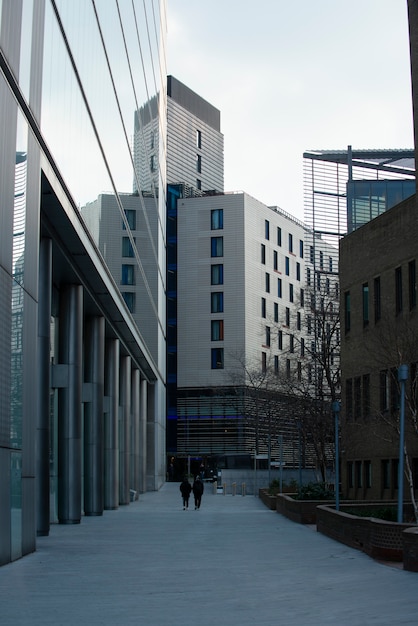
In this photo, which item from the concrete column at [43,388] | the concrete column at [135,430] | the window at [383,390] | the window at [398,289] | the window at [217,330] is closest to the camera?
the concrete column at [43,388]

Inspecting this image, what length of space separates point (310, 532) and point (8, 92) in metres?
15.0

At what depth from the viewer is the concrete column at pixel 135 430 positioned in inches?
2147

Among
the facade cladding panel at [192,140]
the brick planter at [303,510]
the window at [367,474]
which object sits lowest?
the brick planter at [303,510]

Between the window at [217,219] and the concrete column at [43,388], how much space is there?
71.6 metres

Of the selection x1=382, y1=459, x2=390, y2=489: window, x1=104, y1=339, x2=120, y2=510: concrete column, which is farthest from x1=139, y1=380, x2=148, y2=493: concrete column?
x1=382, y1=459, x2=390, y2=489: window

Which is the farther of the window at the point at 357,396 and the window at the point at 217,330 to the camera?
the window at the point at 217,330

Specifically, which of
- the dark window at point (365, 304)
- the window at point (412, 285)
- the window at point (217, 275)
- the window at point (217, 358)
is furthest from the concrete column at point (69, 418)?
the window at point (217, 275)

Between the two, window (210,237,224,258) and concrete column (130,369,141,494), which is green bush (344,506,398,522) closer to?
concrete column (130,369,141,494)

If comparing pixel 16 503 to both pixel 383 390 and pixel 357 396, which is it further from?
pixel 357 396

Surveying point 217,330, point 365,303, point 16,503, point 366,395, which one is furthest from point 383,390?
point 217,330

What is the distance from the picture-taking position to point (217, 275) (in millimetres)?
95062

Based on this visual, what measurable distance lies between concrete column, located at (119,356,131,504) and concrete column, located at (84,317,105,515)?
10498 mm

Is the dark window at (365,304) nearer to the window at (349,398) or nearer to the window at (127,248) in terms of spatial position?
the window at (349,398)

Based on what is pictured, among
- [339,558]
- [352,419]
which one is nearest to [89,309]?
[352,419]
